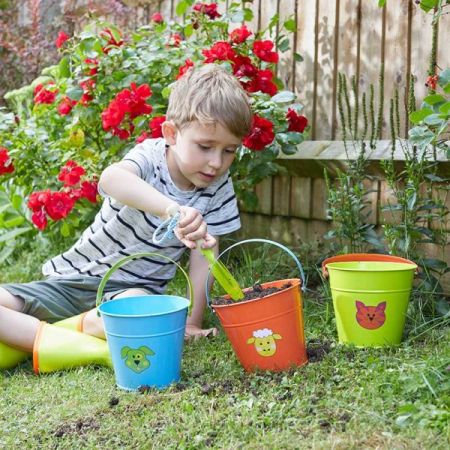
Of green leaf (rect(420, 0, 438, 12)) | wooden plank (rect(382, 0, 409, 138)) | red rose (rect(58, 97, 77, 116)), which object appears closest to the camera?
green leaf (rect(420, 0, 438, 12))

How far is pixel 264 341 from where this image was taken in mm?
2039

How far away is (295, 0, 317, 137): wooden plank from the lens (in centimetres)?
339

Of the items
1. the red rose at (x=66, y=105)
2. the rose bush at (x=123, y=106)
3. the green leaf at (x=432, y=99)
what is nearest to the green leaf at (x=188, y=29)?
the rose bush at (x=123, y=106)

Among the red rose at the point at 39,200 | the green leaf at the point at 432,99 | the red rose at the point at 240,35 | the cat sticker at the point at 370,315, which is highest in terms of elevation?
the red rose at the point at 240,35

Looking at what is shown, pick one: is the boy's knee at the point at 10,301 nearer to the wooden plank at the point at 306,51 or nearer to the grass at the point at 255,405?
the grass at the point at 255,405

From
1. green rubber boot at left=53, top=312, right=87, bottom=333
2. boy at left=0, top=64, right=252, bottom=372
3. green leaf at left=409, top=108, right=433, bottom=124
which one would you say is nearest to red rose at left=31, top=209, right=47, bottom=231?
boy at left=0, top=64, right=252, bottom=372

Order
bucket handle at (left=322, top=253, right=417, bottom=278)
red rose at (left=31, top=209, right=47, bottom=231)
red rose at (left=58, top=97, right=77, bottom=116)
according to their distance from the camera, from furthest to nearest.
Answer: red rose at (left=58, top=97, right=77, bottom=116)
red rose at (left=31, top=209, right=47, bottom=231)
bucket handle at (left=322, top=253, right=417, bottom=278)

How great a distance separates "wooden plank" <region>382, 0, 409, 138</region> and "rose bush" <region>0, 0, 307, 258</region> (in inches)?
15.7

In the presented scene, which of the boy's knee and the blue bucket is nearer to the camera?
the blue bucket

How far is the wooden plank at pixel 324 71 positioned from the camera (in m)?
3.28

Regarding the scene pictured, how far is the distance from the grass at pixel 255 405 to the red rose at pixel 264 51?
135cm

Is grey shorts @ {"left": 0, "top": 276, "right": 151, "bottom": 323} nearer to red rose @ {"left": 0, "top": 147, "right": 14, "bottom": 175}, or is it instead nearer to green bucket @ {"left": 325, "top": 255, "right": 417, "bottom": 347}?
green bucket @ {"left": 325, "top": 255, "right": 417, "bottom": 347}

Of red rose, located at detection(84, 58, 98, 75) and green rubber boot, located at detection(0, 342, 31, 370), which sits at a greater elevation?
red rose, located at detection(84, 58, 98, 75)

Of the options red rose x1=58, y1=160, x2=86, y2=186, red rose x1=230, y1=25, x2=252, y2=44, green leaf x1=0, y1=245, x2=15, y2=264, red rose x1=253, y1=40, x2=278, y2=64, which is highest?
red rose x1=230, y1=25, x2=252, y2=44
